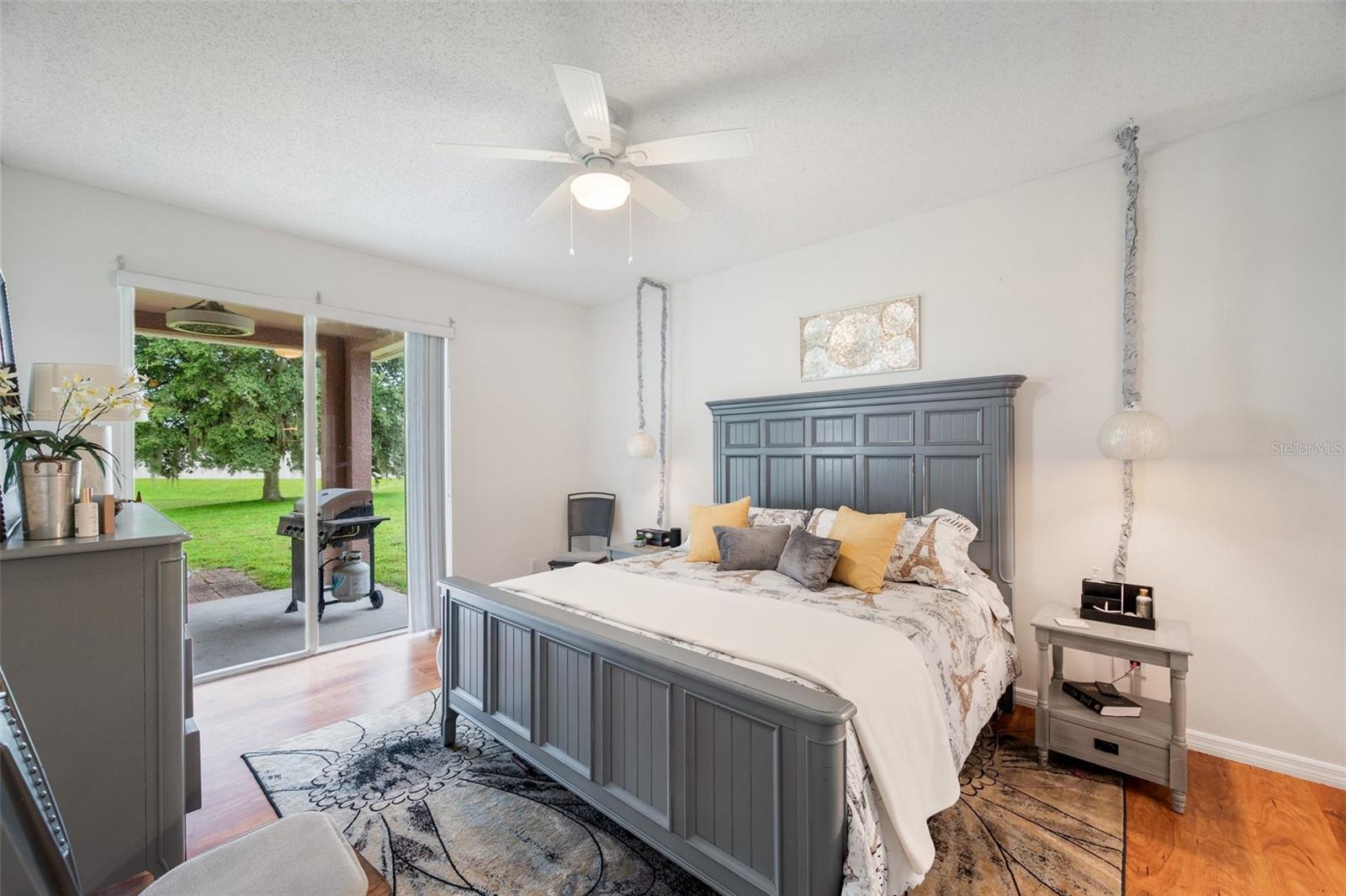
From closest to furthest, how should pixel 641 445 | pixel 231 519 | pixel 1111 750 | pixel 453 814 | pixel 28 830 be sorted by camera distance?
pixel 28 830 < pixel 453 814 < pixel 1111 750 < pixel 231 519 < pixel 641 445

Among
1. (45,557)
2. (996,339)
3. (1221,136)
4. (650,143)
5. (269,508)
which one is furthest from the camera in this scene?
(269,508)

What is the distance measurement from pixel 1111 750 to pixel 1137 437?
1326 millimetres

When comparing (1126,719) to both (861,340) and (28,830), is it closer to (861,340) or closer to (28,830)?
(861,340)

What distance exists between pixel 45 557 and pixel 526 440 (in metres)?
3.72

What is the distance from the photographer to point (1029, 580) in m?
3.02

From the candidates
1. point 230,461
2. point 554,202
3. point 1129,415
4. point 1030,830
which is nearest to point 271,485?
point 230,461

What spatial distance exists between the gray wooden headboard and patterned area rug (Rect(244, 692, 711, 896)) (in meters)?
2.24

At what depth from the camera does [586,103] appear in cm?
189

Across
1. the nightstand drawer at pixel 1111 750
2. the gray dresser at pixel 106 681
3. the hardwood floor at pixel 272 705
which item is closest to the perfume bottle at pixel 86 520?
the gray dresser at pixel 106 681

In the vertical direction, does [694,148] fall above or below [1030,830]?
above

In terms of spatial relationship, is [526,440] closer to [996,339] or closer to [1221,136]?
[996,339]

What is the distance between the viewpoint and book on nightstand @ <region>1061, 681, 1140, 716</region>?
234 cm

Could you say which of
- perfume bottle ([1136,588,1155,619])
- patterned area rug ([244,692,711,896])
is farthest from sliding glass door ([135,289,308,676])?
perfume bottle ([1136,588,1155,619])

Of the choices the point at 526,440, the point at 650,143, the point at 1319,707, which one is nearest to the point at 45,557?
the point at 650,143
